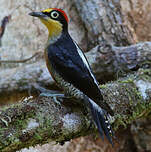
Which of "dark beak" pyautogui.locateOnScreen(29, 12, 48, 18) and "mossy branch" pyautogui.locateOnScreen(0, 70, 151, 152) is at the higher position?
"dark beak" pyautogui.locateOnScreen(29, 12, 48, 18)

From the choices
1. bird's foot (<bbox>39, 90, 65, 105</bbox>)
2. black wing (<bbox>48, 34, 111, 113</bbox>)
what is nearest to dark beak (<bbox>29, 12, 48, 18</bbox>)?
black wing (<bbox>48, 34, 111, 113</bbox>)

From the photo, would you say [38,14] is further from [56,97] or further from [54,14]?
[56,97]

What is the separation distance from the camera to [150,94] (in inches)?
128

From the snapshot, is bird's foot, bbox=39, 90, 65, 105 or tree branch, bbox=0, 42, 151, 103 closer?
bird's foot, bbox=39, 90, 65, 105

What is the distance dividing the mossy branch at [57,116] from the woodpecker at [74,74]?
5.0 inches

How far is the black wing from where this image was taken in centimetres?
264

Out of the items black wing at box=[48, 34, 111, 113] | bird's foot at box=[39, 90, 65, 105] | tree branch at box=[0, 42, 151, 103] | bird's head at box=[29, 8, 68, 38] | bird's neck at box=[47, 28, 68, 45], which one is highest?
bird's head at box=[29, 8, 68, 38]

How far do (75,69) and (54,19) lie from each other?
2.17ft

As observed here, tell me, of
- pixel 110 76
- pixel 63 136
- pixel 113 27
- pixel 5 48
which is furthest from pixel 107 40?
pixel 63 136

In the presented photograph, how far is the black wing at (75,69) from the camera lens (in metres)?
2.64

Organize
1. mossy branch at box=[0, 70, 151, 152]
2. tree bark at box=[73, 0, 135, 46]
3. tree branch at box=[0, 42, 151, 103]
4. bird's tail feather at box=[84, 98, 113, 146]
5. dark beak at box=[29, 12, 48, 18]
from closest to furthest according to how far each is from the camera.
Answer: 1. mossy branch at box=[0, 70, 151, 152]
2. bird's tail feather at box=[84, 98, 113, 146]
3. dark beak at box=[29, 12, 48, 18]
4. tree branch at box=[0, 42, 151, 103]
5. tree bark at box=[73, 0, 135, 46]

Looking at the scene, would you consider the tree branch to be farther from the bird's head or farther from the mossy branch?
the bird's head

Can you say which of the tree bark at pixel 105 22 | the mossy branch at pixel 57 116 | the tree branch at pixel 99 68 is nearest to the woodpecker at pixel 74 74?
the mossy branch at pixel 57 116

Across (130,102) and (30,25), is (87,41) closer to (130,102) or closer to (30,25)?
(30,25)
